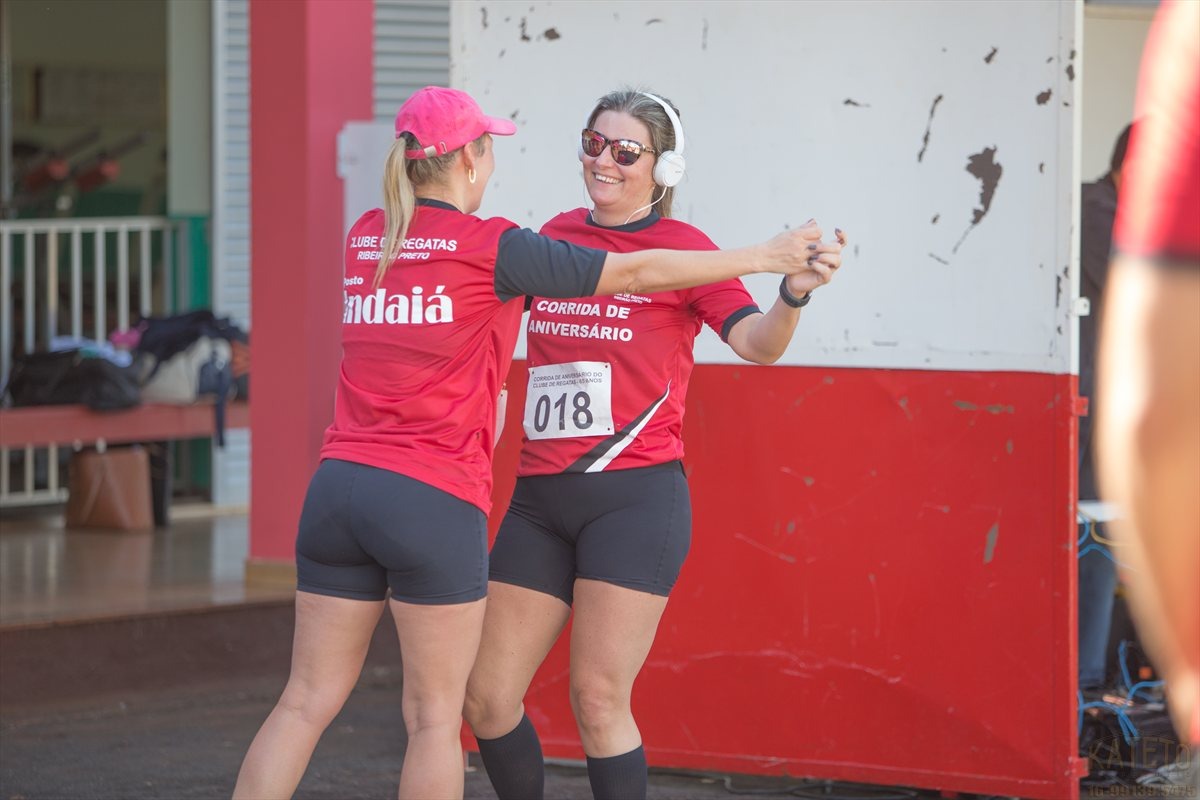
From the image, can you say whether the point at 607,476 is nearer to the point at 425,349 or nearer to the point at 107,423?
the point at 425,349

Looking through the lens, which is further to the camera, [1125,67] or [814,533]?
[1125,67]

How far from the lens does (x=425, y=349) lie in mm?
3281

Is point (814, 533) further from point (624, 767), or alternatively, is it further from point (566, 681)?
point (624, 767)

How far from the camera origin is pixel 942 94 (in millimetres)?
4441

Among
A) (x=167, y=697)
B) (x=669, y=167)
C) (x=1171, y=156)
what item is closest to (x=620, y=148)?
(x=669, y=167)

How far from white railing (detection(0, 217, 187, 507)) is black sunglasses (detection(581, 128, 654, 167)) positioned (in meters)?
5.77

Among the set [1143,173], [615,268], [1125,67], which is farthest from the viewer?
[1125,67]

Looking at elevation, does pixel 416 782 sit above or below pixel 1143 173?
below

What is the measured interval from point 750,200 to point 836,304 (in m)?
0.38

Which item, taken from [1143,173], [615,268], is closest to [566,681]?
[615,268]

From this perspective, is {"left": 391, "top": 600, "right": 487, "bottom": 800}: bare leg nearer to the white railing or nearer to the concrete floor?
the concrete floor

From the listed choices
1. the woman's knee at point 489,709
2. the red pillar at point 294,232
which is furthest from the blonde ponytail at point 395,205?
the red pillar at point 294,232

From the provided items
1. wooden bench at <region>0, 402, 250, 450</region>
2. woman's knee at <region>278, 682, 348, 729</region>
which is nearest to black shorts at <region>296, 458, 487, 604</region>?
woman's knee at <region>278, 682, 348, 729</region>

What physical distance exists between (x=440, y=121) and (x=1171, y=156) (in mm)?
1984
